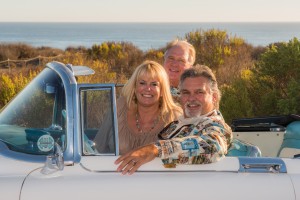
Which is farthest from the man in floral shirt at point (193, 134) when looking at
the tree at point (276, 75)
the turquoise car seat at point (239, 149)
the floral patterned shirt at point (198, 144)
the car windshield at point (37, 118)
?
the tree at point (276, 75)

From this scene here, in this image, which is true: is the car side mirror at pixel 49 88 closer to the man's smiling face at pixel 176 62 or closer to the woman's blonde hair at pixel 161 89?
the woman's blonde hair at pixel 161 89

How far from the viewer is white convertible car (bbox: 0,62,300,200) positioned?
126 inches

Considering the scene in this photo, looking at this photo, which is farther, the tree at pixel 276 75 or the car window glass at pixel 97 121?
the tree at pixel 276 75

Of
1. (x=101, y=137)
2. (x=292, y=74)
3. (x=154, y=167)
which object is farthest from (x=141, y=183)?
(x=292, y=74)

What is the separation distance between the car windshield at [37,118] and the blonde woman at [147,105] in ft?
2.36

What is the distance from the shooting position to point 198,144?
331cm

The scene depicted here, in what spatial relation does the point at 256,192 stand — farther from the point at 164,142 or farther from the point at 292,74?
the point at 292,74

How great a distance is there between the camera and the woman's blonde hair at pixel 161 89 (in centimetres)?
419

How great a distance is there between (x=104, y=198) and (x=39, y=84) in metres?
0.94

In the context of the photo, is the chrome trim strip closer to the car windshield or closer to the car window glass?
the car window glass

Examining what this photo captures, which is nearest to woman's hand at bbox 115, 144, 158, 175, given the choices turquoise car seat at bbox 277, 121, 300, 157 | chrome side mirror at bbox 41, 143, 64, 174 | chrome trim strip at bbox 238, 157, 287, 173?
chrome side mirror at bbox 41, 143, 64, 174

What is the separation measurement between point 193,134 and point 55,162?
88 centimetres

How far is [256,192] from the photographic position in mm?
3279

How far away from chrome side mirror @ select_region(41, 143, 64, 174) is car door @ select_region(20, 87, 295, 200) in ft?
0.09
